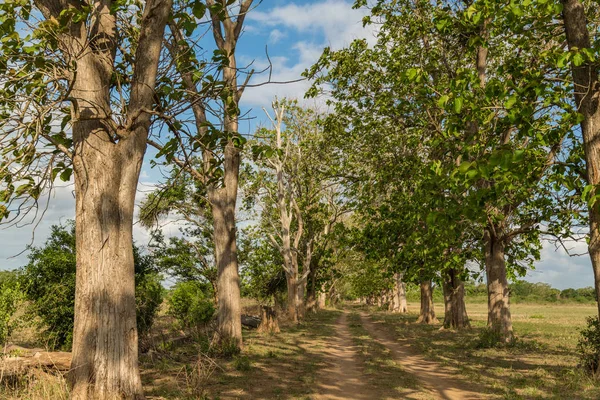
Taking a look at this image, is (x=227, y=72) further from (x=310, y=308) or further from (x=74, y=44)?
(x=310, y=308)

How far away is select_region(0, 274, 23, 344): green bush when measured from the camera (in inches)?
487

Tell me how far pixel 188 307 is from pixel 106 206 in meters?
16.6

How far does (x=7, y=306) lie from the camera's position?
1258cm

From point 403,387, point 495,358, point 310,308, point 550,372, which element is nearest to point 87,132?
point 403,387

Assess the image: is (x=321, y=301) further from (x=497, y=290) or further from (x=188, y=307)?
(x=497, y=290)

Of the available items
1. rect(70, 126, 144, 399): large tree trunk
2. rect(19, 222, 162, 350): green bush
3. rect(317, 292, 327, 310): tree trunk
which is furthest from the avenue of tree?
rect(317, 292, 327, 310): tree trunk

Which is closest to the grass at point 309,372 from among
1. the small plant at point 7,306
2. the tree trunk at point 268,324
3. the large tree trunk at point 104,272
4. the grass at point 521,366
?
the grass at point 521,366

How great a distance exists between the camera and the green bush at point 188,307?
21688 mm

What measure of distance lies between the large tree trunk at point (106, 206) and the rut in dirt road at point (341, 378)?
435 cm

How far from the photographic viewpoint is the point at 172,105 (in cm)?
732

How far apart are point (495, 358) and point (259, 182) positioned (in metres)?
20.8

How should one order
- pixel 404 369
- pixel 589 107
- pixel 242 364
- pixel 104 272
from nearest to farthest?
pixel 104 272
pixel 589 107
pixel 242 364
pixel 404 369

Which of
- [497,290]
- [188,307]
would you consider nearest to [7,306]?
[188,307]

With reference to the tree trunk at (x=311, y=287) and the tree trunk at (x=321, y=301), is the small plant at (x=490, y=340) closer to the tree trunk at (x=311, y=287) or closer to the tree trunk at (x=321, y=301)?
the tree trunk at (x=311, y=287)
